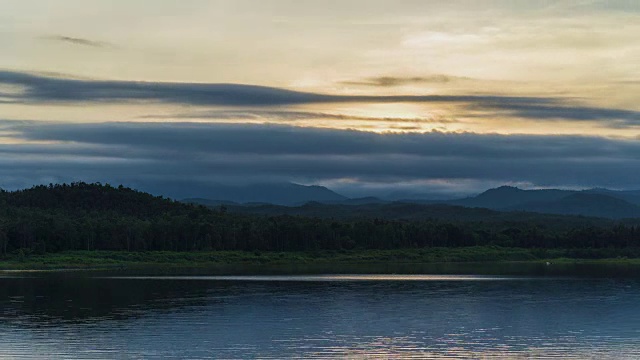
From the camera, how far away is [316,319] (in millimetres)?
73875

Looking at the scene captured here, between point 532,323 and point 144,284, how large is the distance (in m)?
54.1

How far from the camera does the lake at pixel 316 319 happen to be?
56.7 m

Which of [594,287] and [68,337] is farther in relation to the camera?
[594,287]

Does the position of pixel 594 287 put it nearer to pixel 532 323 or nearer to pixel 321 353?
pixel 532 323

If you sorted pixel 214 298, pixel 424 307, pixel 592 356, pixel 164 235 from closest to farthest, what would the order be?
pixel 592 356, pixel 424 307, pixel 214 298, pixel 164 235

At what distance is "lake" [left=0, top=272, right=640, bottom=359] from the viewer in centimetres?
5669

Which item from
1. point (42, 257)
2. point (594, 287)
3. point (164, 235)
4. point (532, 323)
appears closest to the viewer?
point (532, 323)

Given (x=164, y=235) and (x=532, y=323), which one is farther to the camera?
(x=164, y=235)

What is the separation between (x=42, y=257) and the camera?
170000 mm

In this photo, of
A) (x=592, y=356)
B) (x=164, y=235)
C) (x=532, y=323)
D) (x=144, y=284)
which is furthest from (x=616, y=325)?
(x=164, y=235)

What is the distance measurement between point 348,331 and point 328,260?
132m

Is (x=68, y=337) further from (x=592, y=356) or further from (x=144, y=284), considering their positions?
(x=144, y=284)

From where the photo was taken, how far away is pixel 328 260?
198 metres

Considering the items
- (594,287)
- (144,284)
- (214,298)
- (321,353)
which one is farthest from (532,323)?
(144,284)
